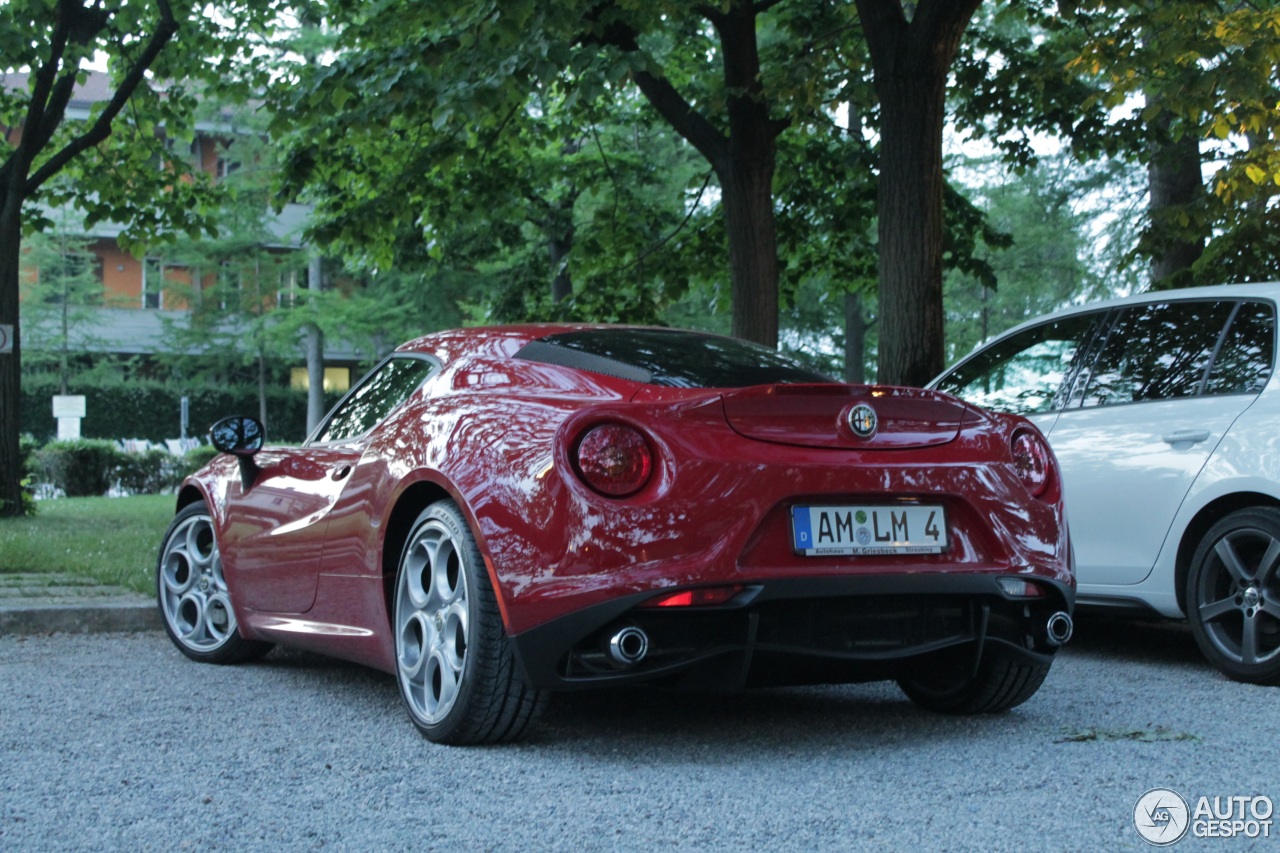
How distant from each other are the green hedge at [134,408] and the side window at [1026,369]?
37.0 meters

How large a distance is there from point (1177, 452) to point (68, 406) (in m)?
36.3

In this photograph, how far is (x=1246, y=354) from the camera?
600 cm

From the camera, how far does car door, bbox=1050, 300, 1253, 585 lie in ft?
20.0

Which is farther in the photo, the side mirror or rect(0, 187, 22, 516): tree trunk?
rect(0, 187, 22, 516): tree trunk

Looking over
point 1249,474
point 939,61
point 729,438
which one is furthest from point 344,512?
point 939,61

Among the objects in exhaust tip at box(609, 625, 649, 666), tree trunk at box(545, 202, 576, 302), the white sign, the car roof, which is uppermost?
tree trunk at box(545, 202, 576, 302)

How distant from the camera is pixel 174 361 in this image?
43.4 meters

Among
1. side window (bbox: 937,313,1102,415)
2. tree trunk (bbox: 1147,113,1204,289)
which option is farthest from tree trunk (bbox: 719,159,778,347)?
side window (bbox: 937,313,1102,415)

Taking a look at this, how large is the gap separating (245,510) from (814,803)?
3110 mm

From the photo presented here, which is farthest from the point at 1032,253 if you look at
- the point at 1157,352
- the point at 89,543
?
the point at 1157,352

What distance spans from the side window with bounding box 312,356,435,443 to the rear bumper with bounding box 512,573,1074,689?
4.85 feet

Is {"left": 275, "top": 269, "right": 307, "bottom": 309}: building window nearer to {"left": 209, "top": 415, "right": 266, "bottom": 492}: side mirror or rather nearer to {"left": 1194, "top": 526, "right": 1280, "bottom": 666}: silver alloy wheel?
{"left": 209, "top": 415, "right": 266, "bottom": 492}: side mirror

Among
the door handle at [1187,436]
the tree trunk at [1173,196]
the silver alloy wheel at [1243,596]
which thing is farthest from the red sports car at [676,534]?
the tree trunk at [1173,196]

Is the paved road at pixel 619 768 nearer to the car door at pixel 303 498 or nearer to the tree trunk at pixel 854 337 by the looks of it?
the car door at pixel 303 498
